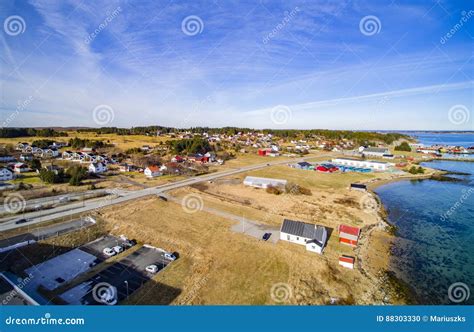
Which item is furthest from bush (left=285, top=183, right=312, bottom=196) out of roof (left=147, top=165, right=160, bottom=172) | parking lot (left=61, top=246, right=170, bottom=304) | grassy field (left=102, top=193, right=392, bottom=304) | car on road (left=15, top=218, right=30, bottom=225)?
car on road (left=15, top=218, right=30, bottom=225)

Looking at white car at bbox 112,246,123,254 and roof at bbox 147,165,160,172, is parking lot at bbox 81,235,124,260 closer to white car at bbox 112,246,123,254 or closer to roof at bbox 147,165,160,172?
white car at bbox 112,246,123,254

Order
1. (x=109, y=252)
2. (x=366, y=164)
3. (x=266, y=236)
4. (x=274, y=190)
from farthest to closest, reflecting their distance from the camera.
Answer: (x=366, y=164), (x=274, y=190), (x=266, y=236), (x=109, y=252)

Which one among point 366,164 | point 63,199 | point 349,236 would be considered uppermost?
point 366,164

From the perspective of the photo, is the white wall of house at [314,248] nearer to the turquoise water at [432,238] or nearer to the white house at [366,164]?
the turquoise water at [432,238]

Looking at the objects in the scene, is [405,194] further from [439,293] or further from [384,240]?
[439,293]

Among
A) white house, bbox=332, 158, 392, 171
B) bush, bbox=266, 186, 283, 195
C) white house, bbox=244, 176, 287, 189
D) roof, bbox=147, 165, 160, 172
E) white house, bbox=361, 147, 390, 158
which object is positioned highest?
white house, bbox=361, 147, 390, 158

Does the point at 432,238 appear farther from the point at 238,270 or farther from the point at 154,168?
the point at 154,168

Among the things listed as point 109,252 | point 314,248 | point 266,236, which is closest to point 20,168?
point 109,252
